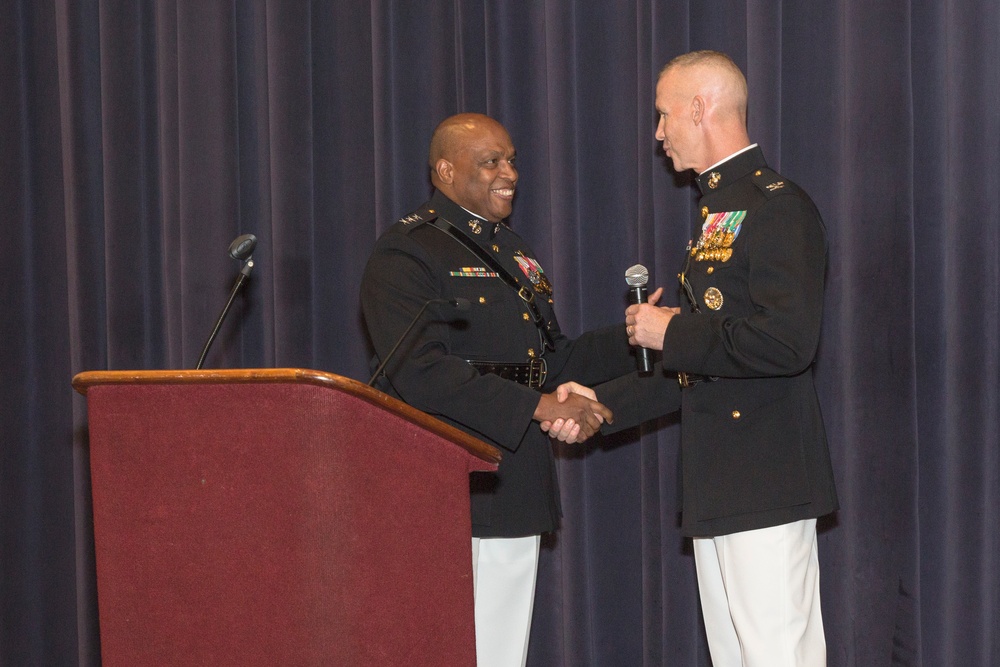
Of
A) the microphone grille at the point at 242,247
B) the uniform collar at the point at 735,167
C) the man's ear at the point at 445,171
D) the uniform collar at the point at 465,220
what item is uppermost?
the man's ear at the point at 445,171

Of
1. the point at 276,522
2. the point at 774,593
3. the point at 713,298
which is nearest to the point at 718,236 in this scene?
the point at 713,298

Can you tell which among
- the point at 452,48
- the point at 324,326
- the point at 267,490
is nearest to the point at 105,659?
the point at 267,490

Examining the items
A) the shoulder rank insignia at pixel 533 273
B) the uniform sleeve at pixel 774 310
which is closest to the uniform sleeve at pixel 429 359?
the shoulder rank insignia at pixel 533 273

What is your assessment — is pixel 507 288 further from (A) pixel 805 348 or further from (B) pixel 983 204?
(B) pixel 983 204

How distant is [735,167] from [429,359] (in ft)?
2.96

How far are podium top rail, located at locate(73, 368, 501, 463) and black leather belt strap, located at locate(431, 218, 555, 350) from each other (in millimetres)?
1042

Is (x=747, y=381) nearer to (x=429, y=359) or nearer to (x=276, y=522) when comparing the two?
(x=429, y=359)

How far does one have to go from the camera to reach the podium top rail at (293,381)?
1.70m

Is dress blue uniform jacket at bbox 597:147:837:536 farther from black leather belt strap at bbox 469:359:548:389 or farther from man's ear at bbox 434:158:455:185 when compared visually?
man's ear at bbox 434:158:455:185

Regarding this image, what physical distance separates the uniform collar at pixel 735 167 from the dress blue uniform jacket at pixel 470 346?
2.11 ft

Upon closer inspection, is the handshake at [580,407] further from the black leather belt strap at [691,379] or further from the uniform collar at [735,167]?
the uniform collar at [735,167]

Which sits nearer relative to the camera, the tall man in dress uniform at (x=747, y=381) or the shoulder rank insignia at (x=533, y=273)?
the tall man in dress uniform at (x=747, y=381)

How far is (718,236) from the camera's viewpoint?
2436 mm

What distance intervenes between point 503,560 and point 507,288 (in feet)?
2.46
